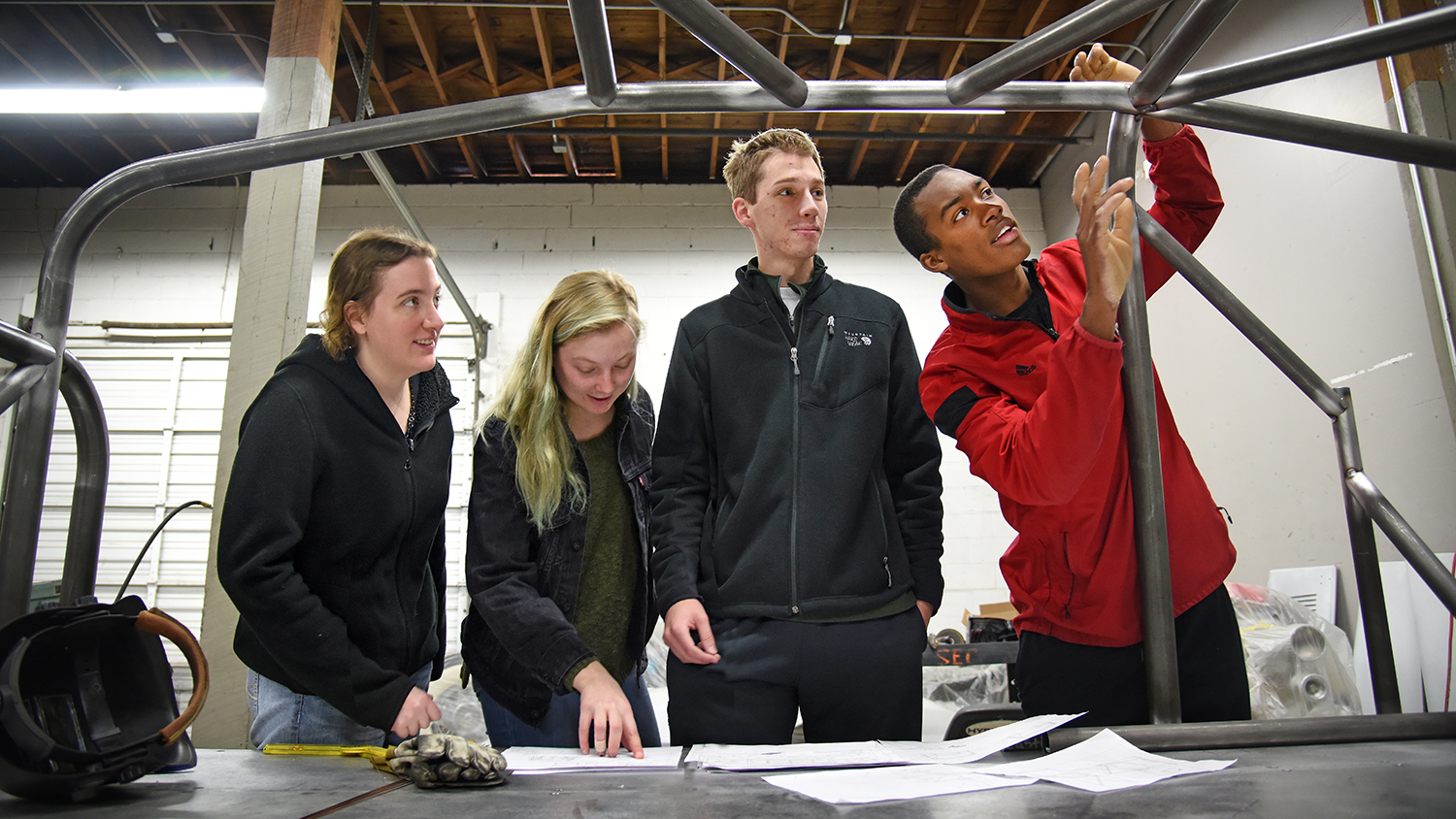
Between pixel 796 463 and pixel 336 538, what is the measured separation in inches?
28.5

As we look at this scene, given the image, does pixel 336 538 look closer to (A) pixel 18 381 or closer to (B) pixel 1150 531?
(A) pixel 18 381

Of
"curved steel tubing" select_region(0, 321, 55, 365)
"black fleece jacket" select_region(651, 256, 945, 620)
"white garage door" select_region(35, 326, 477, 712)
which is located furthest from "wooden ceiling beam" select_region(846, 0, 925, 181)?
"curved steel tubing" select_region(0, 321, 55, 365)

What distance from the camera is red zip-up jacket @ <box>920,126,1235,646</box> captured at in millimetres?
1006

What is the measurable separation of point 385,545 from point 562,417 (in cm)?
36

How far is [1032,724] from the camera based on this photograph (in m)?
0.90

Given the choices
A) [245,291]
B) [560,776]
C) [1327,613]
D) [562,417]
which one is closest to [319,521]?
[562,417]

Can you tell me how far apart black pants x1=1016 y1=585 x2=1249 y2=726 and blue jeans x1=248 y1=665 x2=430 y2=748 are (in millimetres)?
1025

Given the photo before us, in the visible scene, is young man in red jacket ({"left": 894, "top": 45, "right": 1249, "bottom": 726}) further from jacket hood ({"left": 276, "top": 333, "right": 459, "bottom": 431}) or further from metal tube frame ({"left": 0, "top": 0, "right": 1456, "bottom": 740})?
jacket hood ({"left": 276, "top": 333, "right": 459, "bottom": 431})

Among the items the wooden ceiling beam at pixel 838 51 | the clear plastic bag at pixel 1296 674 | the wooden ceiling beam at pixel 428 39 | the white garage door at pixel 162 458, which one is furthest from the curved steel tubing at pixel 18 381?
the white garage door at pixel 162 458

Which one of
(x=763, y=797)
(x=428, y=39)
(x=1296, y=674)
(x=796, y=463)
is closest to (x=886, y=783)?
(x=763, y=797)

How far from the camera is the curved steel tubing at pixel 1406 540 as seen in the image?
105 centimetres

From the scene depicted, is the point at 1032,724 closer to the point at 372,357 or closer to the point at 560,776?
the point at 560,776

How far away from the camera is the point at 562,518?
4.38 ft

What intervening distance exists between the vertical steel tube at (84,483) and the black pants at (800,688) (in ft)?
2.67
